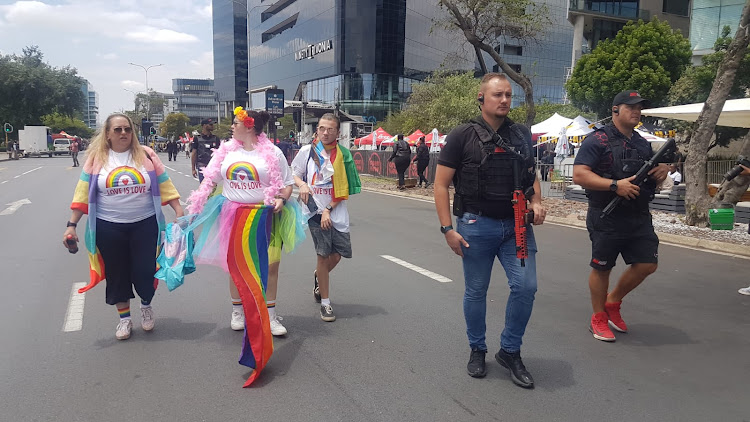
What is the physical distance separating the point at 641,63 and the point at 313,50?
51.7 meters

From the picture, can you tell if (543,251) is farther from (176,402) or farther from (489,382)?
(176,402)

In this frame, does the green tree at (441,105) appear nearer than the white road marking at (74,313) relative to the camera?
No

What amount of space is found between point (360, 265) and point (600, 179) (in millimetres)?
3745

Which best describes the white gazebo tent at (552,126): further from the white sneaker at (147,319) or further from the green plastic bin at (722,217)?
the white sneaker at (147,319)

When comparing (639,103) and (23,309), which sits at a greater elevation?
(639,103)

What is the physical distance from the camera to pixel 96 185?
14.1 feet

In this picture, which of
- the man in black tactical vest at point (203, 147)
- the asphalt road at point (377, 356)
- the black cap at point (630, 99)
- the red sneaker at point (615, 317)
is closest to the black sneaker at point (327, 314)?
the asphalt road at point (377, 356)

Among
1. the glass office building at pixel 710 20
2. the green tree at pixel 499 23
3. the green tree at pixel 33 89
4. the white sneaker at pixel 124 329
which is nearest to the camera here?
the white sneaker at pixel 124 329

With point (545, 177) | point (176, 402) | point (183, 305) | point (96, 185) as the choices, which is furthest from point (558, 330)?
point (545, 177)

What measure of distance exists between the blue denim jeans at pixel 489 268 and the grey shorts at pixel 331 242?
4.94 ft

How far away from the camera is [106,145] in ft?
14.4

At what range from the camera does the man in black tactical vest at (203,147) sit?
32.6 feet

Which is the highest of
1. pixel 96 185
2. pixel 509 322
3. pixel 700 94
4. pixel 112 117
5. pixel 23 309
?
pixel 700 94

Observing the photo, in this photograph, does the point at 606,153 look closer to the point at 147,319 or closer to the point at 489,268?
the point at 489,268
